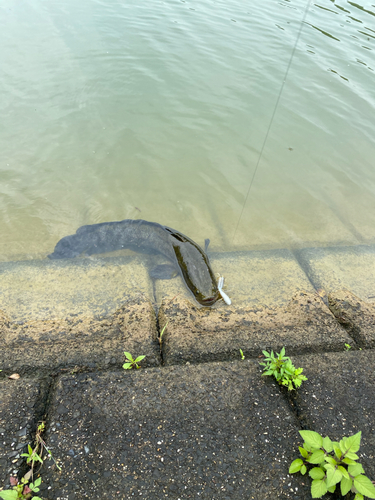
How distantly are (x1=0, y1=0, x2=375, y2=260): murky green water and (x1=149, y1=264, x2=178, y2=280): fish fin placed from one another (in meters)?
1.00

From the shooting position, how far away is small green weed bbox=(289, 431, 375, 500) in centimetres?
176

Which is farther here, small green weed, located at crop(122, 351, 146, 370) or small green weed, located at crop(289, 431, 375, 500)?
small green weed, located at crop(122, 351, 146, 370)

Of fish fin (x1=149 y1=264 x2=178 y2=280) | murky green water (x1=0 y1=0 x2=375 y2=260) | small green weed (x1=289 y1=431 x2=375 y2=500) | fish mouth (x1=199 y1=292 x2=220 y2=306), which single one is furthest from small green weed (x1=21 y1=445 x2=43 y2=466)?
murky green water (x1=0 y1=0 x2=375 y2=260)

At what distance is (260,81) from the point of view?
8789 mm

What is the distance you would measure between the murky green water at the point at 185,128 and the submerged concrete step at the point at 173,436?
2854 millimetres

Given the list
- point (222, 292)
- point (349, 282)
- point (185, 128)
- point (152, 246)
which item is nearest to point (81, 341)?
point (222, 292)

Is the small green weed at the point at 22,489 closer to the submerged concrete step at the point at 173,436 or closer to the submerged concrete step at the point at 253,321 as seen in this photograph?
the submerged concrete step at the point at 173,436

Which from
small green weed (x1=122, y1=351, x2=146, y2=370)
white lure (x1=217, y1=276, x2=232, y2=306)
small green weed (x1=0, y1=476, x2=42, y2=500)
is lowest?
white lure (x1=217, y1=276, x2=232, y2=306)

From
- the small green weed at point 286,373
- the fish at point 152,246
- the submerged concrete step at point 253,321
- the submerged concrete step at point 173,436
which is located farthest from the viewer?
the fish at point 152,246

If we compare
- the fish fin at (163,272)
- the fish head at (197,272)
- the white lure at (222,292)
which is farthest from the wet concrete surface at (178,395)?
the fish fin at (163,272)

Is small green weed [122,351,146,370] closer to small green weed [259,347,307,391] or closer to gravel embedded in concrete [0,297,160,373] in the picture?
gravel embedded in concrete [0,297,160,373]

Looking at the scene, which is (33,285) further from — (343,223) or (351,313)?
(343,223)

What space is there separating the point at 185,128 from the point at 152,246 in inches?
142

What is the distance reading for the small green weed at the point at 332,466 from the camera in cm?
176
